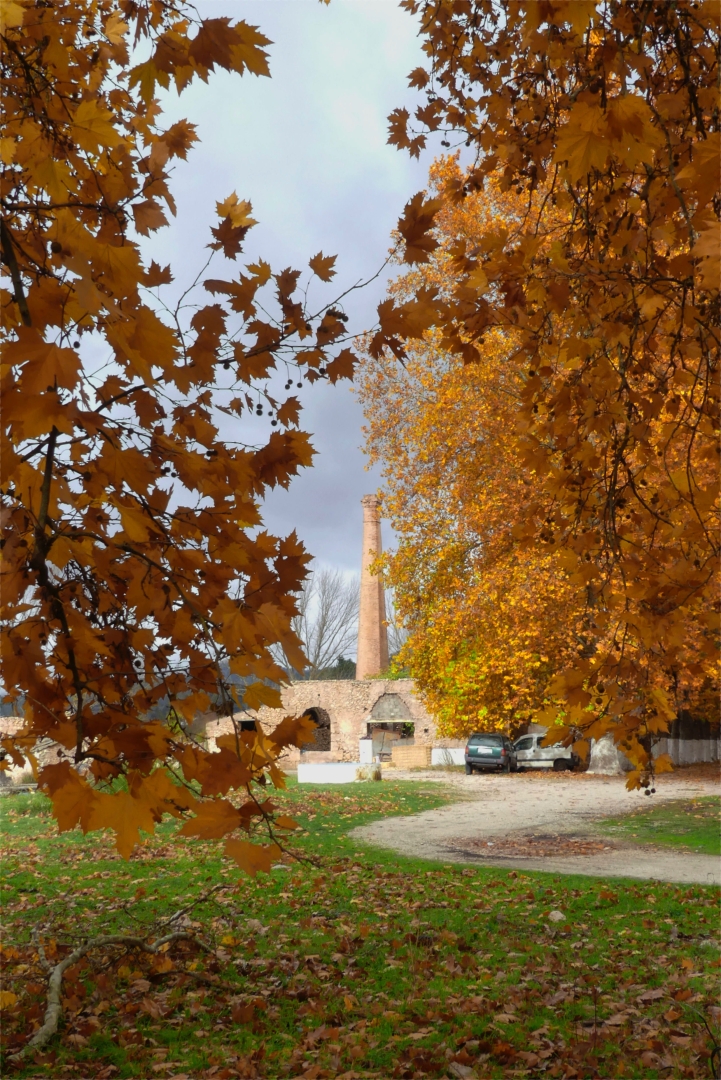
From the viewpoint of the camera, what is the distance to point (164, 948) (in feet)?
17.6

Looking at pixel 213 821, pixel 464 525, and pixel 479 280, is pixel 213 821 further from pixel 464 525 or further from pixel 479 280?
pixel 464 525

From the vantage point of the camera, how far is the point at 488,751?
85.5ft

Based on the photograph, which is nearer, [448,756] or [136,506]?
[136,506]

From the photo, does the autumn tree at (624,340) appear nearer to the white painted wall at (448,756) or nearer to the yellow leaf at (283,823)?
the yellow leaf at (283,823)

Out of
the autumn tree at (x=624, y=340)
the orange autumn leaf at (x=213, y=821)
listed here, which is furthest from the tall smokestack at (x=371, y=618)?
the orange autumn leaf at (x=213, y=821)

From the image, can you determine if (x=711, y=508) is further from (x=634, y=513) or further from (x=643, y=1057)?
(x=643, y=1057)

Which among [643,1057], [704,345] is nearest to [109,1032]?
[643,1057]

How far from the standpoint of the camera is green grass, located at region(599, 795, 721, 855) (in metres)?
11.5

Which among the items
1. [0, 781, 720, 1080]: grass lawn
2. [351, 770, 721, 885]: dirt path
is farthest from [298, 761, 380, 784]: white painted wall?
[0, 781, 720, 1080]: grass lawn

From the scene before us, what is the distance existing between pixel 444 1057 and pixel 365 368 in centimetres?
1555

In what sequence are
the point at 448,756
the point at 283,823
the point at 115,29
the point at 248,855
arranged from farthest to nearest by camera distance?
the point at 448,756 → the point at 115,29 → the point at 283,823 → the point at 248,855

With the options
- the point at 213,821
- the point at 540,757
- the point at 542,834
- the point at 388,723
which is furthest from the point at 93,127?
the point at 388,723

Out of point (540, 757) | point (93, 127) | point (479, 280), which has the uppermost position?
point (479, 280)

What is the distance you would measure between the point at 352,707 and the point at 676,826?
26.3 meters
